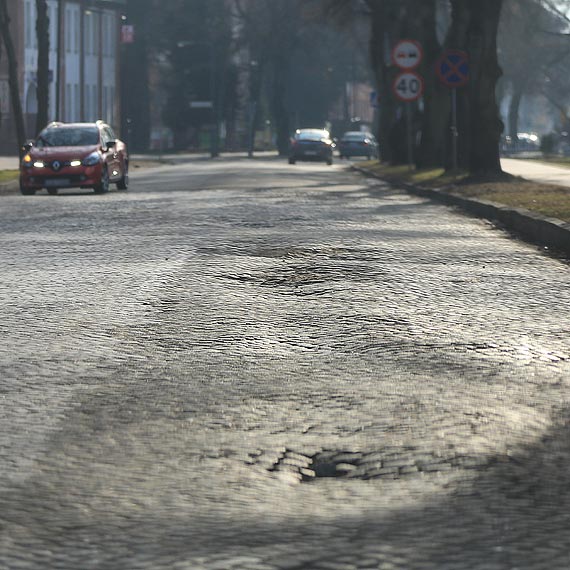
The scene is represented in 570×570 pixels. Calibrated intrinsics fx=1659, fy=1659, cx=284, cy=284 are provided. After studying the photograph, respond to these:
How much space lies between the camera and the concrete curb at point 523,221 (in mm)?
16750

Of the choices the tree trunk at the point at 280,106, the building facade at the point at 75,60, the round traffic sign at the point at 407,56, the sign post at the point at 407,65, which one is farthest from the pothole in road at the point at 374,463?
the tree trunk at the point at 280,106

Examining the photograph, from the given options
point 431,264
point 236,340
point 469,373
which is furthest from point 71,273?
point 469,373

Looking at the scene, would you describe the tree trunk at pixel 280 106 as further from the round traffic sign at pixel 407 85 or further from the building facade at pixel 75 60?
the round traffic sign at pixel 407 85

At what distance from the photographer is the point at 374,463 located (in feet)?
18.7

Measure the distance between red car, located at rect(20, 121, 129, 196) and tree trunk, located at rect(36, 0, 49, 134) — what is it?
16523 mm

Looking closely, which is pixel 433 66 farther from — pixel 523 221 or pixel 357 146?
pixel 357 146

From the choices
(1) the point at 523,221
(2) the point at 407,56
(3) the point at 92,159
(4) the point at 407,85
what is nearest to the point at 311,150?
(4) the point at 407,85

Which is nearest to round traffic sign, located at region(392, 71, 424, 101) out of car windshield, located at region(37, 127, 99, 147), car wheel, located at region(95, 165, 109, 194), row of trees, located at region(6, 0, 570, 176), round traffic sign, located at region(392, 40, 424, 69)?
round traffic sign, located at region(392, 40, 424, 69)

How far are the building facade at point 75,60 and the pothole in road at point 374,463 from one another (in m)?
69.5

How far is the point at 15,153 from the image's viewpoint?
80.5 meters

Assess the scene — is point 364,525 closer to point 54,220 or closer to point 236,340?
point 236,340

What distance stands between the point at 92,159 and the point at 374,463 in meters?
27.1

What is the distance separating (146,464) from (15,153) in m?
76.2

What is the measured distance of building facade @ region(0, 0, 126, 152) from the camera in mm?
79875
